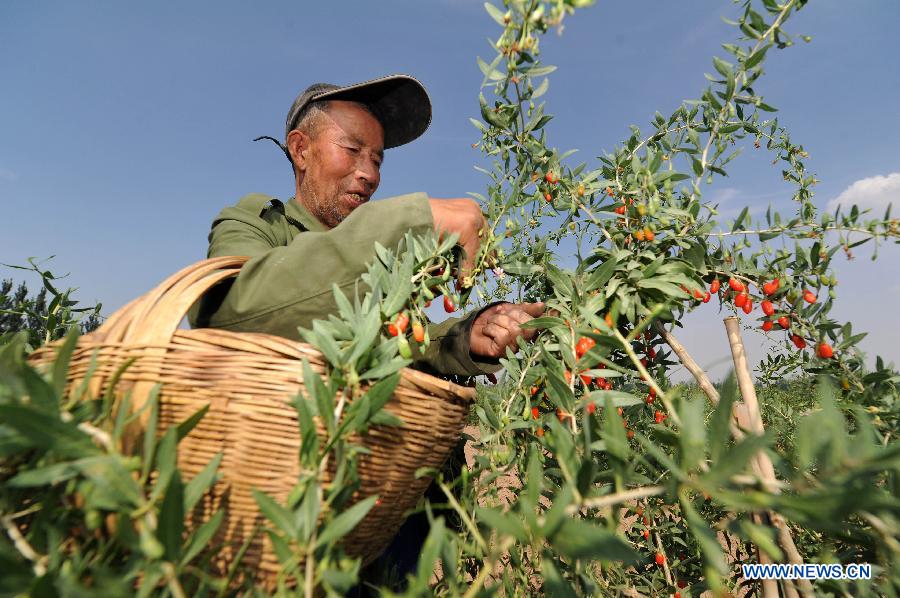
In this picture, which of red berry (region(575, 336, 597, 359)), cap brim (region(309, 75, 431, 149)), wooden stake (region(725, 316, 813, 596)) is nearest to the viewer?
wooden stake (region(725, 316, 813, 596))

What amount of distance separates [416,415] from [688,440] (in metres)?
0.43

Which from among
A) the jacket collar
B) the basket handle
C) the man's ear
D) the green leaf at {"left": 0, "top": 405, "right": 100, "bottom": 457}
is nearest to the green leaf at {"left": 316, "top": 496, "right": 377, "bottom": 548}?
the green leaf at {"left": 0, "top": 405, "right": 100, "bottom": 457}

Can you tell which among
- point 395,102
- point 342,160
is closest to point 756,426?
point 342,160

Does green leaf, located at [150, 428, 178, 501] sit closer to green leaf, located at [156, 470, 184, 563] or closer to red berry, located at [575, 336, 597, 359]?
green leaf, located at [156, 470, 184, 563]

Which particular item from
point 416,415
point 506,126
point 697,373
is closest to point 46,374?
point 416,415

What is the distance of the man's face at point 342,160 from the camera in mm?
2473

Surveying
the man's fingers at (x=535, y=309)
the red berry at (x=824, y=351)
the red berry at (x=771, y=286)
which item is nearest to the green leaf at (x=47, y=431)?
the man's fingers at (x=535, y=309)

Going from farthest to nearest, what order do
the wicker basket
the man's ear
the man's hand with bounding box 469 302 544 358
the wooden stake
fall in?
1. the man's ear
2. the man's hand with bounding box 469 302 544 358
3. the wooden stake
4. the wicker basket

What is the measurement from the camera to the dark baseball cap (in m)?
2.44

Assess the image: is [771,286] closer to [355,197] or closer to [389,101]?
[355,197]

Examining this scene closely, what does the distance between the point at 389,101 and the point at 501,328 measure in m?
1.90

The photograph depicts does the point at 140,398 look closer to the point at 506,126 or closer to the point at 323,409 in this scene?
the point at 323,409

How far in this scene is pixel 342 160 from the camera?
8.07 feet

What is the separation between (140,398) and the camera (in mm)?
649
